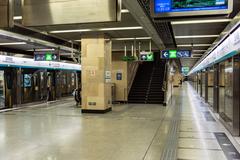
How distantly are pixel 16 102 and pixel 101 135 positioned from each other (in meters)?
8.09

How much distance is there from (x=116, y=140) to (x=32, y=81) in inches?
391

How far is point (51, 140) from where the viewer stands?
5535mm

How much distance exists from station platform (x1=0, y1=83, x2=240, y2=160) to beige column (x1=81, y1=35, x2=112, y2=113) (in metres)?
1.56

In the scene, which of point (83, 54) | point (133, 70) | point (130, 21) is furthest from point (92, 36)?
point (133, 70)

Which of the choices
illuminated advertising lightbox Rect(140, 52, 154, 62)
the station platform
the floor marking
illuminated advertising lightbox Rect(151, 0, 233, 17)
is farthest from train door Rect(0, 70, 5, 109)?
illuminated advertising lightbox Rect(151, 0, 233, 17)

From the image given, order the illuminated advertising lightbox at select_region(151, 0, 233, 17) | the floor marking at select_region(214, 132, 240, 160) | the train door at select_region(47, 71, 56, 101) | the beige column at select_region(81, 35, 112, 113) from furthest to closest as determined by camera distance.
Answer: the train door at select_region(47, 71, 56, 101) < the beige column at select_region(81, 35, 112, 113) < the floor marking at select_region(214, 132, 240, 160) < the illuminated advertising lightbox at select_region(151, 0, 233, 17)

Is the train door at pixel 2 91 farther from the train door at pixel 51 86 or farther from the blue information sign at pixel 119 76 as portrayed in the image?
the blue information sign at pixel 119 76

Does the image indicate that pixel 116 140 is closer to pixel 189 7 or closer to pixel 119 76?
pixel 189 7

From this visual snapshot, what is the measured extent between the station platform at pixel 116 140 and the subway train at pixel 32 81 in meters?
4.00

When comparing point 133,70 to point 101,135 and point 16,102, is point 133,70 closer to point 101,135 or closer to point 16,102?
point 16,102

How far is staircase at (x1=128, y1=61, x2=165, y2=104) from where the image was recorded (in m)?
14.1

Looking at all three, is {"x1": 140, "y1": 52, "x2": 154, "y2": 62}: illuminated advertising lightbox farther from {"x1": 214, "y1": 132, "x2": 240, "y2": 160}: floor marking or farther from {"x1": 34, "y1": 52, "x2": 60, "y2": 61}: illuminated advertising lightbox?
{"x1": 214, "y1": 132, "x2": 240, "y2": 160}: floor marking

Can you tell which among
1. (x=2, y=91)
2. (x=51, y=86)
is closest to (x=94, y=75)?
(x=2, y=91)

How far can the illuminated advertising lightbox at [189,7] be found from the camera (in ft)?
9.19
